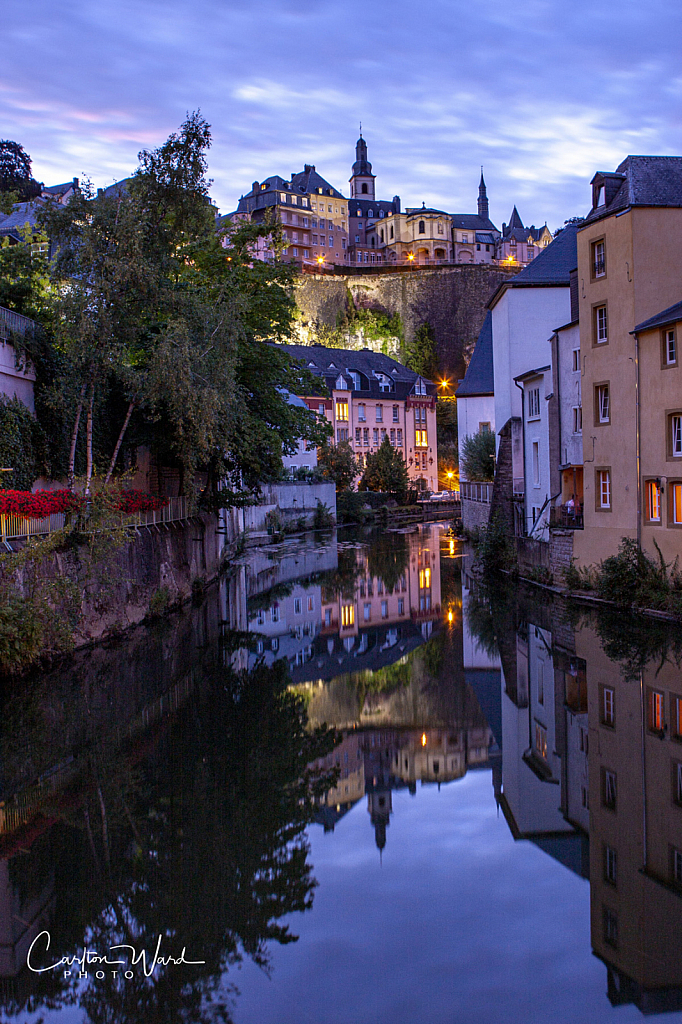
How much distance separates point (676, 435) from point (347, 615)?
926 centimetres

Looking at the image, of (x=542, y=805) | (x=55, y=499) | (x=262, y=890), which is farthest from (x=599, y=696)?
(x=55, y=499)

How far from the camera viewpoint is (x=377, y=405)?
76875 mm

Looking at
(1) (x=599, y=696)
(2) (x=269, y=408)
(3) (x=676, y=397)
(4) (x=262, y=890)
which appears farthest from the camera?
(2) (x=269, y=408)

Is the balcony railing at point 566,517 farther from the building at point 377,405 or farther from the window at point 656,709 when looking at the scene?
the building at point 377,405

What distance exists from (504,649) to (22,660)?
29.8ft

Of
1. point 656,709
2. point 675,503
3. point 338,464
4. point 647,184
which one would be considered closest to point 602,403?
point 675,503

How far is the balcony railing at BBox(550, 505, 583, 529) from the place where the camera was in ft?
82.5

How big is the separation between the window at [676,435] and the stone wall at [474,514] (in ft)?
54.8

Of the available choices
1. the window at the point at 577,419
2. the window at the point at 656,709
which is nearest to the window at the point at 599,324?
the window at the point at 577,419

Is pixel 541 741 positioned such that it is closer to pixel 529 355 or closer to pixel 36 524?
pixel 36 524

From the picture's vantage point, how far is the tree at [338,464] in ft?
202

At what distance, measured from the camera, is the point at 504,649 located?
1844cm

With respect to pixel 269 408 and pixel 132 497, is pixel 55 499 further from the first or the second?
pixel 269 408

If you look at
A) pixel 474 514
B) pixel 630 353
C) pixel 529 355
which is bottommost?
pixel 474 514
